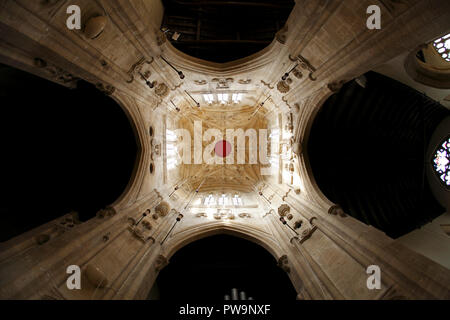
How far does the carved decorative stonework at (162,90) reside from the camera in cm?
1077

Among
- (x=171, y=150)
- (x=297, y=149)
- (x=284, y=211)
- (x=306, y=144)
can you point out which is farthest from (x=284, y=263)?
(x=171, y=150)

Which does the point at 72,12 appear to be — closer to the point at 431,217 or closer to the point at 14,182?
the point at 14,182

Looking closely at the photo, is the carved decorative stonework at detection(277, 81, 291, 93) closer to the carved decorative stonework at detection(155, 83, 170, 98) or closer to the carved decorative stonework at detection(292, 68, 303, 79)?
the carved decorative stonework at detection(292, 68, 303, 79)

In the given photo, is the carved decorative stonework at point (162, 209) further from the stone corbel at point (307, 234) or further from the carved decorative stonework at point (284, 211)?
the stone corbel at point (307, 234)

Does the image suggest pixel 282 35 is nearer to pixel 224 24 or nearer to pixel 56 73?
pixel 224 24

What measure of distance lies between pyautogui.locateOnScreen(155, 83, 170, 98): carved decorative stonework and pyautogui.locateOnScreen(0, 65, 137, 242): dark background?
7.22 feet

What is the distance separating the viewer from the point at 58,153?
11180 mm

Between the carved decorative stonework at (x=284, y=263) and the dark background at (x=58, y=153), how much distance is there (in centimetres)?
758

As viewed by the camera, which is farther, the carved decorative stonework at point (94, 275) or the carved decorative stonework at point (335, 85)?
the carved decorative stonework at point (335, 85)

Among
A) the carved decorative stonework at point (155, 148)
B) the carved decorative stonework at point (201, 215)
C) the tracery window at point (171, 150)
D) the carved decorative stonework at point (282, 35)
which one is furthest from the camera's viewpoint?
the tracery window at point (171, 150)

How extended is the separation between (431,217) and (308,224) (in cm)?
738

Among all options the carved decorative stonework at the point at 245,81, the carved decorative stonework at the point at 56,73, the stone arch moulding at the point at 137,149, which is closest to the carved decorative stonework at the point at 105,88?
the stone arch moulding at the point at 137,149

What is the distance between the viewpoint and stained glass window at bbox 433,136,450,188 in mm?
10743

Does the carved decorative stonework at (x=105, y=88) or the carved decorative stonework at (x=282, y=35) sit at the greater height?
the carved decorative stonework at (x=282, y=35)
